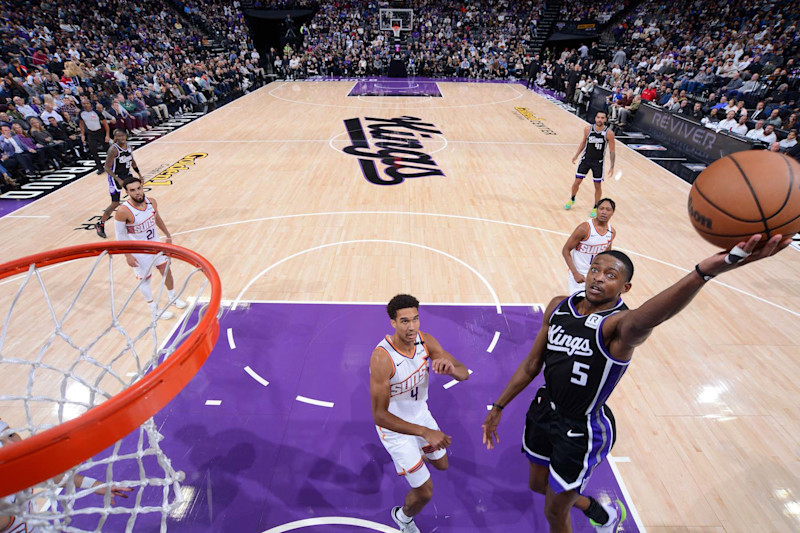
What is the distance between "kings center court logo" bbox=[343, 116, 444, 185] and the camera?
10.4 m

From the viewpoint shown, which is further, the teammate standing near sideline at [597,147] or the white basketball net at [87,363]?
the teammate standing near sideline at [597,147]

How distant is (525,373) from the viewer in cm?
292

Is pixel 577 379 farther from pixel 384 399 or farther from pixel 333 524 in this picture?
pixel 333 524

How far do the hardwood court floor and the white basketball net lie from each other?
0.87 metres

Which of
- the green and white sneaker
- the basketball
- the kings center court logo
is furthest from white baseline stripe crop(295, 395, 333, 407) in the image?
the kings center court logo

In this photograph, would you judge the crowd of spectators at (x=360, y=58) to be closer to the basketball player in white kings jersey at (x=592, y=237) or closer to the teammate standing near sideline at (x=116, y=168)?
the teammate standing near sideline at (x=116, y=168)

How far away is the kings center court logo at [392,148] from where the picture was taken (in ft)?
34.2

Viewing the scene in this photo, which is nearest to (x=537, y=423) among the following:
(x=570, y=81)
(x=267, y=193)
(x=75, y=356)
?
(x=75, y=356)

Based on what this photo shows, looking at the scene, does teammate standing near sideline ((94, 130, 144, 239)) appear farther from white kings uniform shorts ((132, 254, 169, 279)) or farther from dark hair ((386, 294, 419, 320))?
dark hair ((386, 294, 419, 320))

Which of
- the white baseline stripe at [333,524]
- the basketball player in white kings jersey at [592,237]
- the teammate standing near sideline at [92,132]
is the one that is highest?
the basketball player in white kings jersey at [592,237]

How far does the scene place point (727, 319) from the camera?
18.5 feet

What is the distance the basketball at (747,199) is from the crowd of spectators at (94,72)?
1233 cm

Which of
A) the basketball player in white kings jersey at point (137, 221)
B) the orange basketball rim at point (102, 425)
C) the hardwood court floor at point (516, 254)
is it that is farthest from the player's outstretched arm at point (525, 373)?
the basketball player in white kings jersey at point (137, 221)

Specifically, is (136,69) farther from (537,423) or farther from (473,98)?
(537,423)
